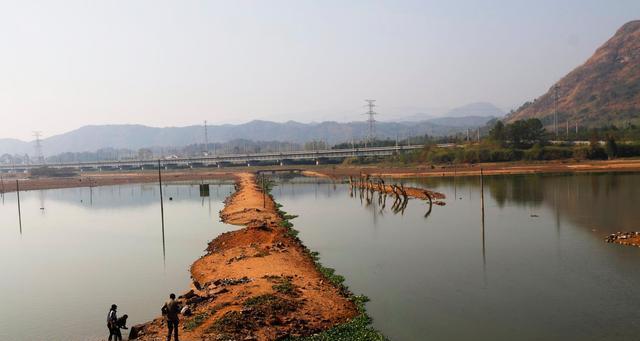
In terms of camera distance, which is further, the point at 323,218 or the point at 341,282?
the point at 323,218

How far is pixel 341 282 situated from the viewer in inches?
1057

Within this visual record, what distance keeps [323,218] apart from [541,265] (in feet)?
89.8

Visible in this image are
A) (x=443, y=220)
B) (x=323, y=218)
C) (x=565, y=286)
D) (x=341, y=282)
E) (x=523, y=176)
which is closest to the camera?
(x=565, y=286)

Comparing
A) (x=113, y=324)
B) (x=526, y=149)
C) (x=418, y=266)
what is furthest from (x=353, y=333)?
(x=526, y=149)

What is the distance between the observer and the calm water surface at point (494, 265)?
66.5ft

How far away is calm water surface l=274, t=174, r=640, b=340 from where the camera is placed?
20266mm

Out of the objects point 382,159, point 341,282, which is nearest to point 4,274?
point 341,282

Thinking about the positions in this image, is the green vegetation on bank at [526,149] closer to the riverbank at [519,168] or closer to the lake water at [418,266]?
the riverbank at [519,168]

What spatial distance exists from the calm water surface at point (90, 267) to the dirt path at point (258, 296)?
2.23 meters

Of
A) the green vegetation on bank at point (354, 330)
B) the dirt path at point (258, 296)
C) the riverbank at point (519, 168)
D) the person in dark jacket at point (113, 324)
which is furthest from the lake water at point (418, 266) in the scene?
the riverbank at point (519, 168)

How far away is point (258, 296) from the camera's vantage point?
2216 centimetres

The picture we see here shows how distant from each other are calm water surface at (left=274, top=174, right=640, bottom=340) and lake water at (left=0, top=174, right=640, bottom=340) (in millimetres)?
87

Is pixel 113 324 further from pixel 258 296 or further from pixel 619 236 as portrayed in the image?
pixel 619 236

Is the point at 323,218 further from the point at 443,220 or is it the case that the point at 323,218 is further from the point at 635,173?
the point at 635,173
